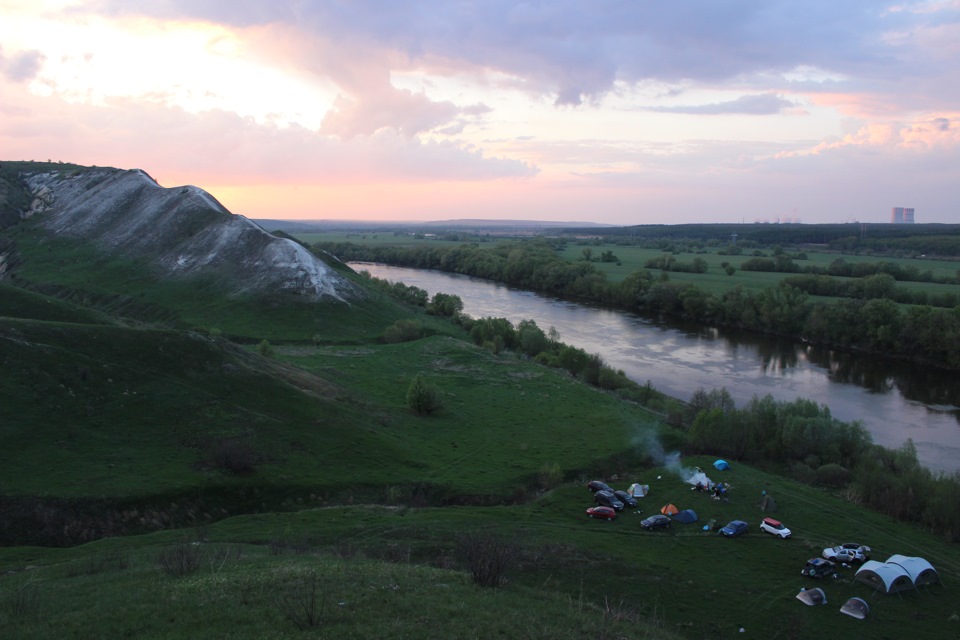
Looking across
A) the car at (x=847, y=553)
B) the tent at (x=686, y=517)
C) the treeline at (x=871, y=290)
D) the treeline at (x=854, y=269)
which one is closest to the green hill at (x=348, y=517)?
the tent at (x=686, y=517)

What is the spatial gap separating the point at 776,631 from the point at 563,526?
10.8 metres

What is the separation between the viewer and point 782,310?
97.2 meters

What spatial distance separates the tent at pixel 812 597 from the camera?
84.9 ft

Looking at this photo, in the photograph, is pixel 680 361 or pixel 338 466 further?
pixel 680 361

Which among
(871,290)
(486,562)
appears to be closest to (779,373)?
(871,290)

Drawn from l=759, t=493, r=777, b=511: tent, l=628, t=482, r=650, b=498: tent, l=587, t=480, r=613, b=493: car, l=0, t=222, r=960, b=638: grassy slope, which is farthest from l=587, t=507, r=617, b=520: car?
l=759, t=493, r=777, b=511: tent

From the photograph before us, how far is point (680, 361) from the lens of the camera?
3113 inches

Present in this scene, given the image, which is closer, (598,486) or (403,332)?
(598,486)

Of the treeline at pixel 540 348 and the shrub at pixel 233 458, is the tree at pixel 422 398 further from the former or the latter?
the treeline at pixel 540 348

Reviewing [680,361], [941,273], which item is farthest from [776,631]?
[941,273]

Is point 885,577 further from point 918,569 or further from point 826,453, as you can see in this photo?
point 826,453

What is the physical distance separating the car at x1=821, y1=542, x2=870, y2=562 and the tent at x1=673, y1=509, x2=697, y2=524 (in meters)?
6.20

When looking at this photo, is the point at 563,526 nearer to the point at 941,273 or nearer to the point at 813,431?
the point at 813,431

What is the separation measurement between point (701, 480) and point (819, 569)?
1023 centimetres
